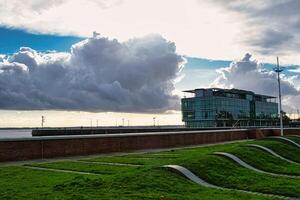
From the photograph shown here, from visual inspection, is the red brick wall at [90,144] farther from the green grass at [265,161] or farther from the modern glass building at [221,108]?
the modern glass building at [221,108]

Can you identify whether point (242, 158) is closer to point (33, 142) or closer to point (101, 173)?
point (101, 173)

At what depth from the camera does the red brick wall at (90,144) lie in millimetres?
18766

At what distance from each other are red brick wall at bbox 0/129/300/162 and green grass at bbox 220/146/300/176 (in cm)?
784

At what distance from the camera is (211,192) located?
35.4 feet

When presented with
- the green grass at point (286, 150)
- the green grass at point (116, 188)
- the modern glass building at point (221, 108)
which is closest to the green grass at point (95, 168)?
the green grass at point (116, 188)

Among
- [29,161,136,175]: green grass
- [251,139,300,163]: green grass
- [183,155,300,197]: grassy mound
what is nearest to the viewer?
[183,155,300,197]: grassy mound

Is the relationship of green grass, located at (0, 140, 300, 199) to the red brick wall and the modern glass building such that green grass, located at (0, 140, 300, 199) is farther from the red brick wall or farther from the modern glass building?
the modern glass building

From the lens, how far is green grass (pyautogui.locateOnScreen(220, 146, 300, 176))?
16.4 meters

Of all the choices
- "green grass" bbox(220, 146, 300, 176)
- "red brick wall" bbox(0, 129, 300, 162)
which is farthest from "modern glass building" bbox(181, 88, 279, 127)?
"green grass" bbox(220, 146, 300, 176)

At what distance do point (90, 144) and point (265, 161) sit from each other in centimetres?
937

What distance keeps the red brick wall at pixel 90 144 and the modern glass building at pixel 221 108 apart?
5992 centimetres

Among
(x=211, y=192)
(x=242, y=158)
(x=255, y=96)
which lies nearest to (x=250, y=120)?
(x=255, y=96)

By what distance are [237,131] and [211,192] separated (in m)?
29.0

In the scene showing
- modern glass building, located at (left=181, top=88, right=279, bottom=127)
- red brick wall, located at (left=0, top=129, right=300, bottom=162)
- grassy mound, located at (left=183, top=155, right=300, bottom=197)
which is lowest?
grassy mound, located at (left=183, top=155, right=300, bottom=197)
